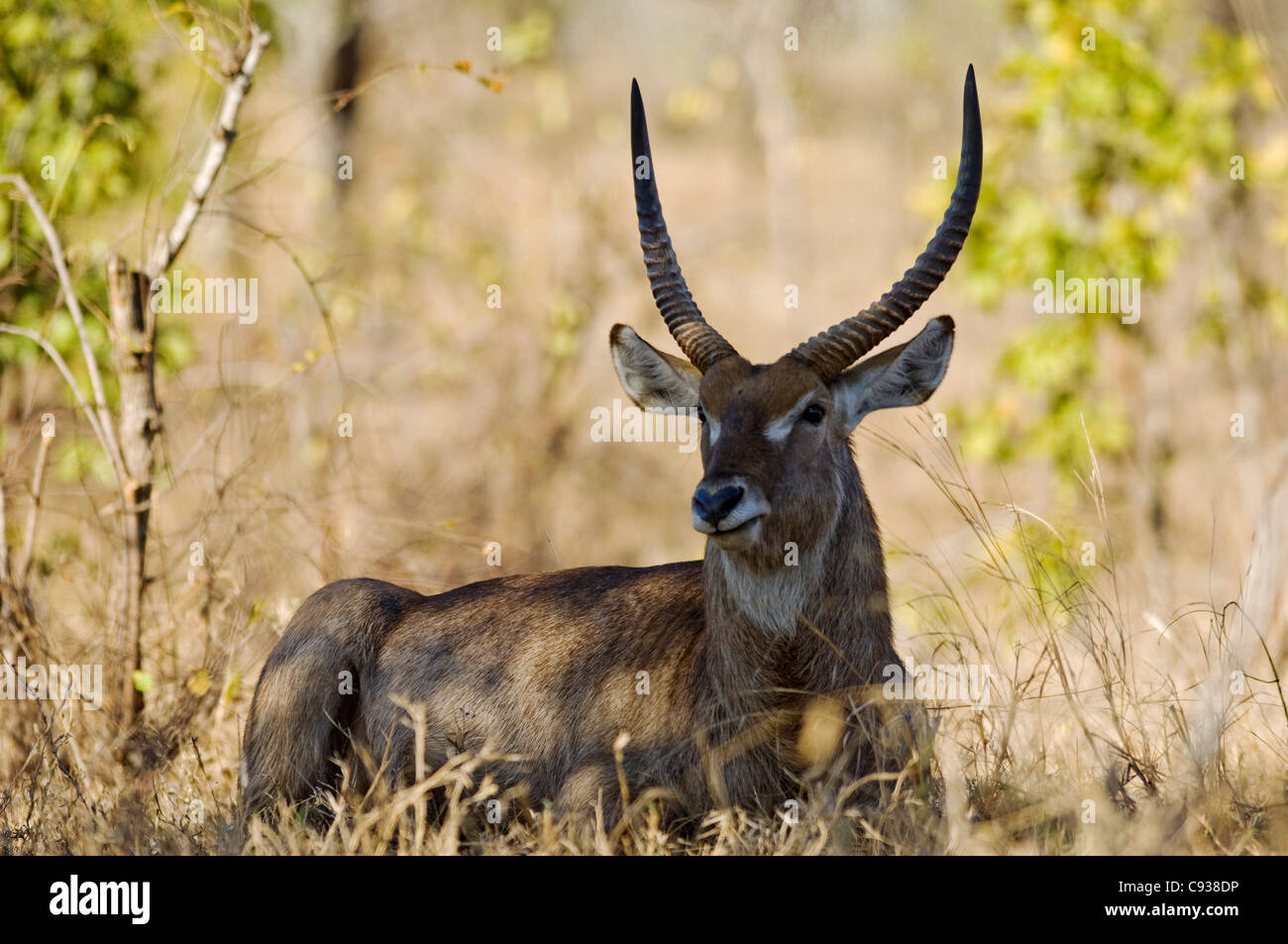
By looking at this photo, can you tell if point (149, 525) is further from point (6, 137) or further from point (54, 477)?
point (54, 477)

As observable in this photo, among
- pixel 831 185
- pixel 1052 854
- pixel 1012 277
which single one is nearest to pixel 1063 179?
pixel 1012 277

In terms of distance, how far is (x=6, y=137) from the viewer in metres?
8.08

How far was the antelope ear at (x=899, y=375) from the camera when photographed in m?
4.98

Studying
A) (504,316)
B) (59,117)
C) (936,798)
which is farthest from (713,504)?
(504,316)

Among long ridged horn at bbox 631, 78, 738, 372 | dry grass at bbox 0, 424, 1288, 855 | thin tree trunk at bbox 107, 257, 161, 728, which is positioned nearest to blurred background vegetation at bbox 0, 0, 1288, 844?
thin tree trunk at bbox 107, 257, 161, 728

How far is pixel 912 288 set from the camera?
16.1 feet

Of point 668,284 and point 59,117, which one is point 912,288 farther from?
point 59,117

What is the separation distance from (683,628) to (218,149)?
110 inches

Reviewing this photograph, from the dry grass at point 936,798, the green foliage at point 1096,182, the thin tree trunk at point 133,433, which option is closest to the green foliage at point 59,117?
the thin tree trunk at point 133,433

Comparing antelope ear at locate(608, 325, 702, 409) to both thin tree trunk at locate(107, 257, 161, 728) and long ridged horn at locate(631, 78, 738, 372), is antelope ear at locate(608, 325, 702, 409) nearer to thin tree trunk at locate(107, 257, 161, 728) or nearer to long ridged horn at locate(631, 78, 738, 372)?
long ridged horn at locate(631, 78, 738, 372)

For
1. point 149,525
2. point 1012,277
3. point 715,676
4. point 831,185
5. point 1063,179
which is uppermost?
point 831,185

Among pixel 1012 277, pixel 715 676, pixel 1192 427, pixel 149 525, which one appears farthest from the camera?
pixel 1192 427

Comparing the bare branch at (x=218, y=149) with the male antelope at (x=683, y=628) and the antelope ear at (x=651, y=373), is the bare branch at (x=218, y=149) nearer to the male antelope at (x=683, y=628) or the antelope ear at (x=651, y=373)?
the male antelope at (x=683, y=628)
